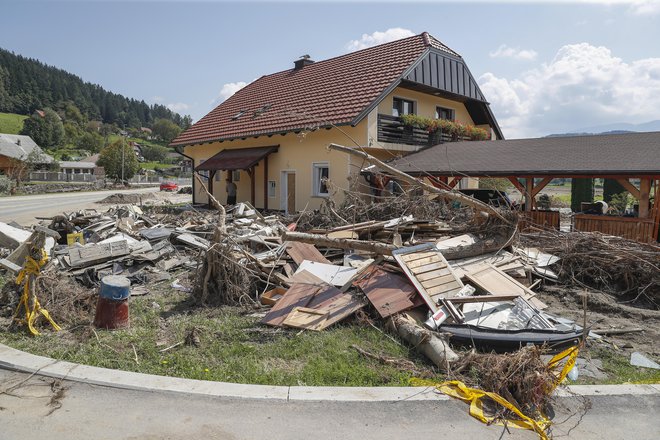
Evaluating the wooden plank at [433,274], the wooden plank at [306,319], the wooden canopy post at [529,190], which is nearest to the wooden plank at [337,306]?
the wooden plank at [306,319]

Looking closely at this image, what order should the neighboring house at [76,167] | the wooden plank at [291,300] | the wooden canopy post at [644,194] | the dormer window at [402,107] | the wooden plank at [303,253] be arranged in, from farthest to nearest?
the neighboring house at [76,167] < the dormer window at [402,107] < the wooden canopy post at [644,194] < the wooden plank at [303,253] < the wooden plank at [291,300]

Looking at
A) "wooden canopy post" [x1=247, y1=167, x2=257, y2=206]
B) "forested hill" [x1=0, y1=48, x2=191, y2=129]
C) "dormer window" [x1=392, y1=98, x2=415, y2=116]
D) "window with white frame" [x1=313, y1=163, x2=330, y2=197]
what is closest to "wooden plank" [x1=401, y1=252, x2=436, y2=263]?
"window with white frame" [x1=313, y1=163, x2=330, y2=197]

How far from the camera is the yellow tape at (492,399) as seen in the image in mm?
3996

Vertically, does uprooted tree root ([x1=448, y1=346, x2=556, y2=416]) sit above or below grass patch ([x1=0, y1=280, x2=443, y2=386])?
above

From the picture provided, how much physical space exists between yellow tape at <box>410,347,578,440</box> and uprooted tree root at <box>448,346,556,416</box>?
73mm

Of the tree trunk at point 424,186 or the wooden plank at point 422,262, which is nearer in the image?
the wooden plank at point 422,262

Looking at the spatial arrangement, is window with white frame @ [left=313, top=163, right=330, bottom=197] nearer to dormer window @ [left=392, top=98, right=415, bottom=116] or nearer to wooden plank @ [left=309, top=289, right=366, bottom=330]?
dormer window @ [left=392, top=98, right=415, bottom=116]

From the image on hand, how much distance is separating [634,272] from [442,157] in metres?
9.26

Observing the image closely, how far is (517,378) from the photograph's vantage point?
438cm

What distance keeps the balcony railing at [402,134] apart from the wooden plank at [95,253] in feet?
34.9

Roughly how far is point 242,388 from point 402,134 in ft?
50.6

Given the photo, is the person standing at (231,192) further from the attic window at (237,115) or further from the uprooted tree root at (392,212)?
the uprooted tree root at (392,212)

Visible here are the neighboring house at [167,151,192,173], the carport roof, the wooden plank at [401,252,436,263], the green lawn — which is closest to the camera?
the wooden plank at [401,252,436,263]

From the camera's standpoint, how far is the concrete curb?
14.3 ft
